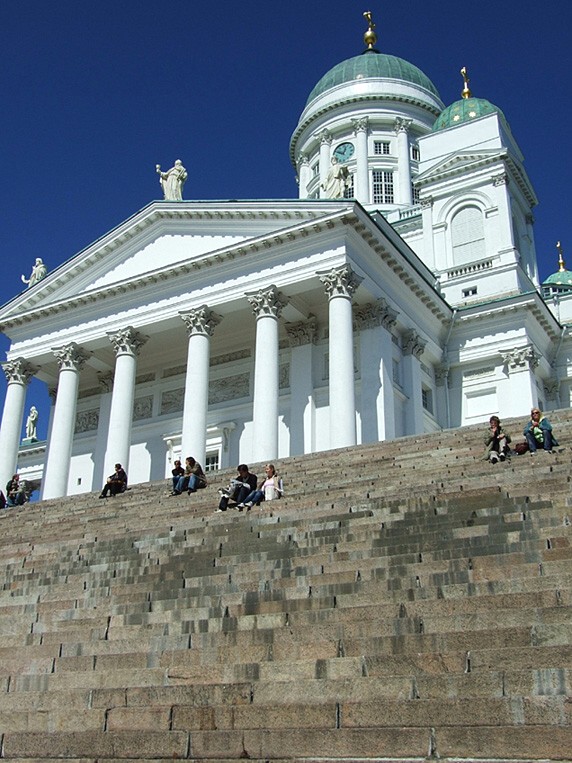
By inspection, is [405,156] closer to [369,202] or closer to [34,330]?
[369,202]

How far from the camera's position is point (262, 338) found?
30.0 meters

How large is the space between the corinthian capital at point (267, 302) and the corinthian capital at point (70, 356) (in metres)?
8.48

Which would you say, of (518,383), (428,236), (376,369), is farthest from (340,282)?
(428,236)

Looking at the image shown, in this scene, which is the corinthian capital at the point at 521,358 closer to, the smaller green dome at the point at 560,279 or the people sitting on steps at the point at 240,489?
the smaller green dome at the point at 560,279

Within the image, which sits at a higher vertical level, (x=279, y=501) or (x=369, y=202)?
(x=369, y=202)

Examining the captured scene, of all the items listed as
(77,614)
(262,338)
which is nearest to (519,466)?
(77,614)

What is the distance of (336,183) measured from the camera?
32000mm

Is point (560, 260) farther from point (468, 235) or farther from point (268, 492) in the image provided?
point (268, 492)

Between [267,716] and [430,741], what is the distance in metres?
1.60

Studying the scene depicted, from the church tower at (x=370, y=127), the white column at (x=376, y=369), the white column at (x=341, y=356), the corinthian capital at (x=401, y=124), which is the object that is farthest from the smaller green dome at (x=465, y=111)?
the white column at (x=341, y=356)

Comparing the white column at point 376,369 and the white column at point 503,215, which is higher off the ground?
the white column at point 503,215

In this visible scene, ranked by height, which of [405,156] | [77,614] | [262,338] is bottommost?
[77,614]

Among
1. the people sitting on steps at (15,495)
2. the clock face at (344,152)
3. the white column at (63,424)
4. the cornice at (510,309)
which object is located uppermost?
the clock face at (344,152)

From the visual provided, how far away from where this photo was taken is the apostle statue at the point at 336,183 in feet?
105
